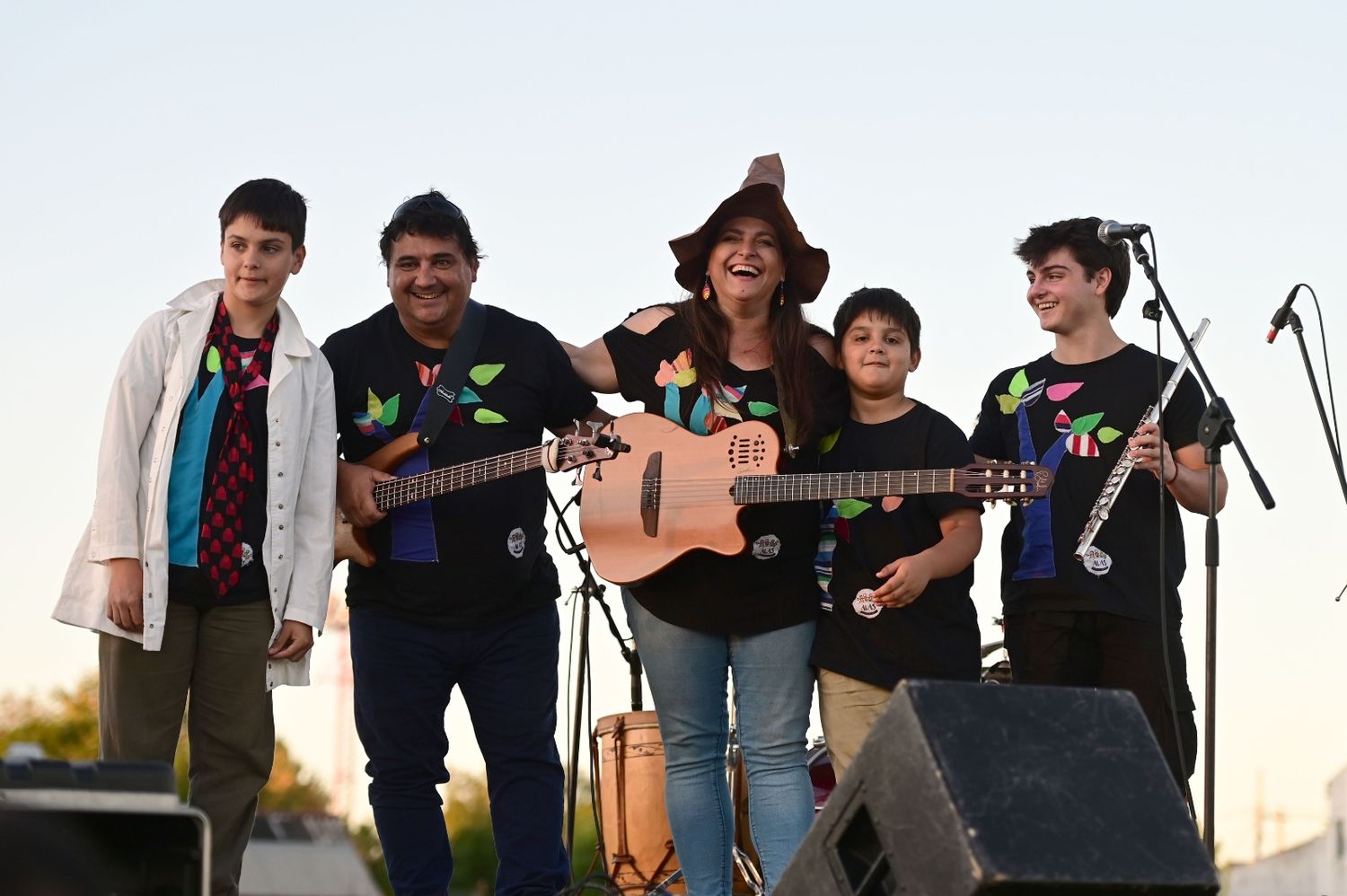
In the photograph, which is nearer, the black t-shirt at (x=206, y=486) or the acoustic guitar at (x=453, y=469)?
the black t-shirt at (x=206, y=486)

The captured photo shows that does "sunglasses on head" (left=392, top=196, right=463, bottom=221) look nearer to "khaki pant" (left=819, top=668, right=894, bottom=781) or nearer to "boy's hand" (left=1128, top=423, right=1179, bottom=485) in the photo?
"khaki pant" (left=819, top=668, right=894, bottom=781)

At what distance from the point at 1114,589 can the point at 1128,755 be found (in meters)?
2.07

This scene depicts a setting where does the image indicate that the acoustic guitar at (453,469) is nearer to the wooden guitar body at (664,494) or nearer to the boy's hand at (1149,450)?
the wooden guitar body at (664,494)

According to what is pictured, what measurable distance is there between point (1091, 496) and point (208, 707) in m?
2.88

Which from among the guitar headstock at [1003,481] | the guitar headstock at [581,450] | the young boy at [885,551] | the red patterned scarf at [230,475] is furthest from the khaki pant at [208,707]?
the guitar headstock at [1003,481]

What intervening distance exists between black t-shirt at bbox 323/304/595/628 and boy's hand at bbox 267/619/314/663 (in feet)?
1.23

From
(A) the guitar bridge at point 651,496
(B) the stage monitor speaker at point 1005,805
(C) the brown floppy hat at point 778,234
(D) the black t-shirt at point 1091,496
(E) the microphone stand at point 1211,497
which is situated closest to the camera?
(B) the stage monitor speaker at point 1005,805

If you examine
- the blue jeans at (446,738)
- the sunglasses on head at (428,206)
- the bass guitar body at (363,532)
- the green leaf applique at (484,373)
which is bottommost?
the blue jeans at (446,738)

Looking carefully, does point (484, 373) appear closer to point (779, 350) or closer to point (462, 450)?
point (462, 450)

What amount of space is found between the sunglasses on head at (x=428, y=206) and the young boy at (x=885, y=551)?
138cm

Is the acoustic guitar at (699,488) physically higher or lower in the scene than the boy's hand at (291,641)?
higher

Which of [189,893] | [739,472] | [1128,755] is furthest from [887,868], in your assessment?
[739,472]

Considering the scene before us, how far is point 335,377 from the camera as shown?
5.32 meters

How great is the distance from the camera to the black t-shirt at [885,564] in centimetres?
485
